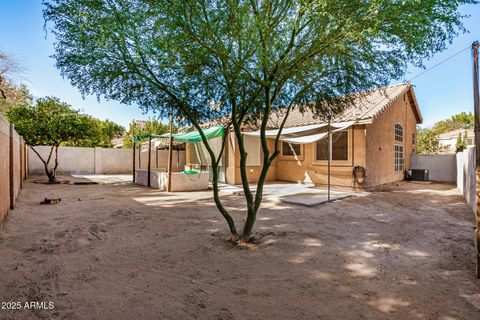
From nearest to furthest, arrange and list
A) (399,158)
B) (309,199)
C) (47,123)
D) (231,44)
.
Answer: (231,44) → (309,199) → (47,123) → (399,158)

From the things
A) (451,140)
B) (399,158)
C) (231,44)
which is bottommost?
(399,158)

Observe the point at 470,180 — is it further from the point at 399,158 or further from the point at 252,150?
the point at 252,150

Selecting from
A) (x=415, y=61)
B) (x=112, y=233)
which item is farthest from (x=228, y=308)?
(x=415, y=61)

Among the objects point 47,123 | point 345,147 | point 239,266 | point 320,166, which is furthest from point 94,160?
point 239,266

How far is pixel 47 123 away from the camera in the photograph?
12727mm

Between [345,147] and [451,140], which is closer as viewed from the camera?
[345,147]

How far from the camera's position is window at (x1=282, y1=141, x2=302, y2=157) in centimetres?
1314

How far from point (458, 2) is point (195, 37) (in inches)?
145

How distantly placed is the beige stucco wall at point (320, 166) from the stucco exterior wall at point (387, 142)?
1.14 feet

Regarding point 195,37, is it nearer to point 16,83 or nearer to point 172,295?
point 172,295

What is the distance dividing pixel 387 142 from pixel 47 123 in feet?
53.0

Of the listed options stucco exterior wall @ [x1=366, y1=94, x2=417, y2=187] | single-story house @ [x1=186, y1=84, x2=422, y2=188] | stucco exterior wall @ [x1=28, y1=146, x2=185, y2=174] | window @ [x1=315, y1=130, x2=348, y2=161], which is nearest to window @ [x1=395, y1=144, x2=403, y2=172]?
single-story house @ [x1=186, y1=84, x2=422, y2=188]

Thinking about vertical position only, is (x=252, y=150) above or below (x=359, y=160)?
above

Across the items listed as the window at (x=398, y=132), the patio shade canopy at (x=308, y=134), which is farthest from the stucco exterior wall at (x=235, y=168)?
the window at (x=398, y=132)
